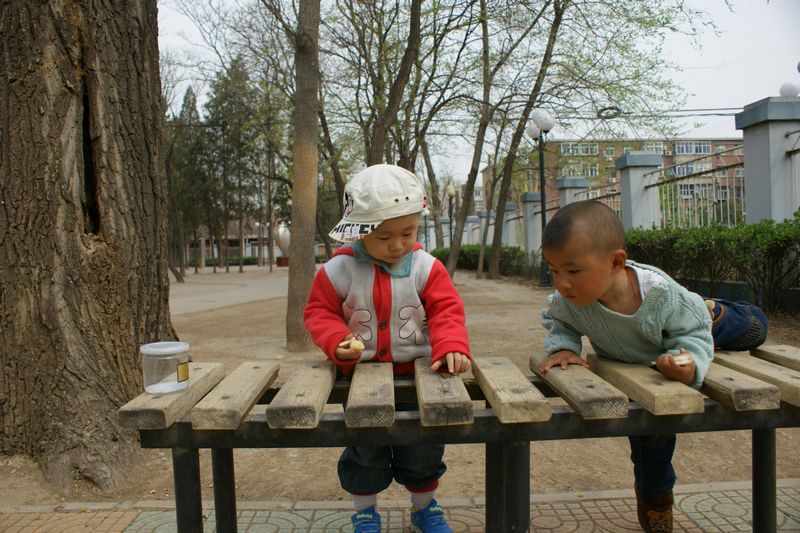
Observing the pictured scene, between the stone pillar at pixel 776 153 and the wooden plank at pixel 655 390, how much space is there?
307 inches

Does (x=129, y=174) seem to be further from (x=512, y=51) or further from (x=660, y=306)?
(x=512, y=51)

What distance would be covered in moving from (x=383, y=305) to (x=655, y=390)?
0.99 metres

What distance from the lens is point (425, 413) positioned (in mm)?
1548

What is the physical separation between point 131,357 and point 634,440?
2556mm

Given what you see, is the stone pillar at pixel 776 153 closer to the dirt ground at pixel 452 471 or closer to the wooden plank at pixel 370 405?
the dirt ground at pixel 452 471

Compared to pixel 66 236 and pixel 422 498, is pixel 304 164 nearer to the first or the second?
pixel 66 236

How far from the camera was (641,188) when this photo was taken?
40.4ft

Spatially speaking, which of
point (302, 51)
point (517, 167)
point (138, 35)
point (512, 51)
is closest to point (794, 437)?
point (138, 35)

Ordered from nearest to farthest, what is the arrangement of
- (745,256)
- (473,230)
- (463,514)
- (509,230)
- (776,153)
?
(463,514)
(745,256)
(776,153)
(509,230)
(473,230)

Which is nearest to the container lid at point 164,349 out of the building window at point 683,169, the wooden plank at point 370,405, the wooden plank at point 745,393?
the wooden plank at point 370,405

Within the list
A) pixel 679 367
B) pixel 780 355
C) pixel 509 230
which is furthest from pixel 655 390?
pixel 509 230

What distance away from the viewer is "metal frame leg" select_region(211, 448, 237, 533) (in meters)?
2.16

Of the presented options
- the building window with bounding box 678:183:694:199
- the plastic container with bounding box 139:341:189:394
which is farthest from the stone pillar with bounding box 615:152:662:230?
the plastic container with bounding box 139:341:189:394

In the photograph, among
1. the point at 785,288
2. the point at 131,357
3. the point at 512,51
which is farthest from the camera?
the point at 512,51
